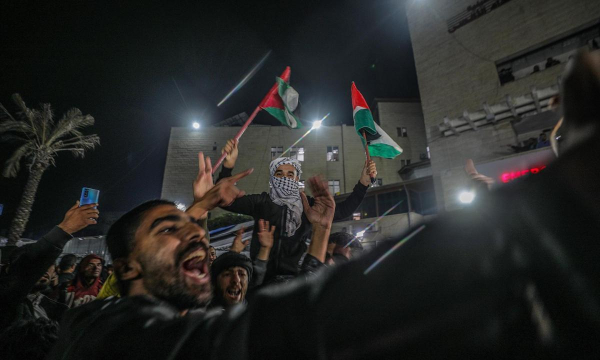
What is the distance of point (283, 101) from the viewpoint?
534 cm

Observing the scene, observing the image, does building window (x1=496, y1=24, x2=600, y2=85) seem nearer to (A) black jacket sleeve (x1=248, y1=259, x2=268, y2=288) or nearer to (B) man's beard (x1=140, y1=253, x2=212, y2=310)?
(A) black jacket sleeve (x1=248, y1=259, x2=268, y2=288)

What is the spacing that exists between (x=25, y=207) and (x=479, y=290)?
22279 mm

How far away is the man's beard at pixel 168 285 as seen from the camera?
1.34 m

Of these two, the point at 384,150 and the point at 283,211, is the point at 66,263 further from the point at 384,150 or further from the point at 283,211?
the point at 384,150

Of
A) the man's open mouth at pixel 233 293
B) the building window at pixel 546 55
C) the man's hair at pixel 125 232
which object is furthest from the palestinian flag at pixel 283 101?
the building window at pixel 546 55

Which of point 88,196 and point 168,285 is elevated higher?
point 88,196

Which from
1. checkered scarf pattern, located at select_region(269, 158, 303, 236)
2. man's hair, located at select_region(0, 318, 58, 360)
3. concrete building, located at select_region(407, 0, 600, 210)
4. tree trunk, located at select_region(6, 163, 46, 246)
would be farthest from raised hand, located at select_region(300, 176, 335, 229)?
tree trunk, located at select_region(6, 163, 46, 246)

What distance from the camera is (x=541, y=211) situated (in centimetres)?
46

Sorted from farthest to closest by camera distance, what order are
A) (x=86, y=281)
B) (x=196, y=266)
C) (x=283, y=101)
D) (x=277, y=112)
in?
1. (x=277, y=112)
2. (x=283, y=101)
3. (x=86, y=281)
4. (x=196, y=266)

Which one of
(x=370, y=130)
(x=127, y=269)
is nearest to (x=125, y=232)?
(x=127, y=269)

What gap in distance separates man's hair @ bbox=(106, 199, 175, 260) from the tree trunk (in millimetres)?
19200

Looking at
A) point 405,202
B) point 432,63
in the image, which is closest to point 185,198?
point 405,202

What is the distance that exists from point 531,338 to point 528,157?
449 inches

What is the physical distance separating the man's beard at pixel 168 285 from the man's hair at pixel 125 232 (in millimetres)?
203
